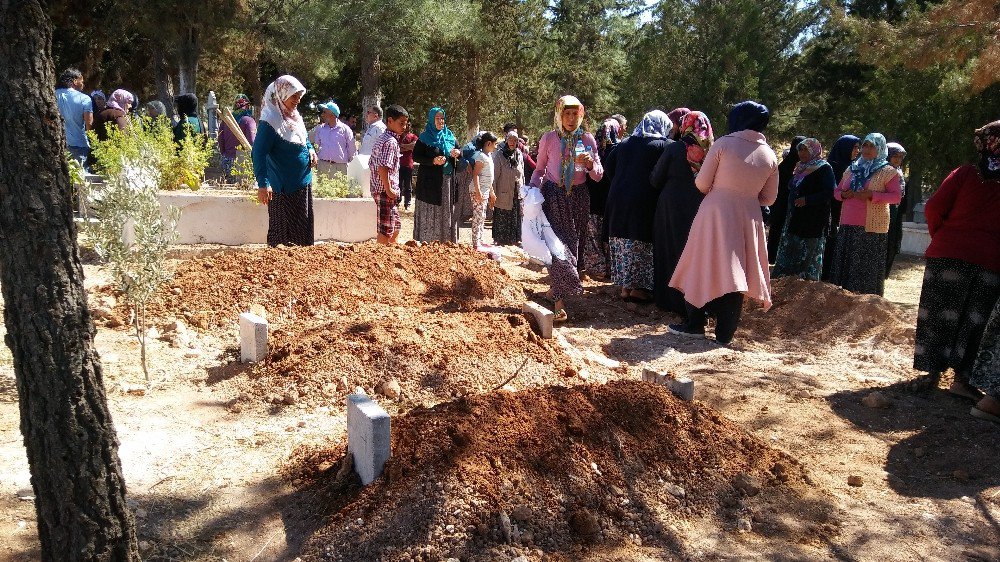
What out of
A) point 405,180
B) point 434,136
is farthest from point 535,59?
point 434,136

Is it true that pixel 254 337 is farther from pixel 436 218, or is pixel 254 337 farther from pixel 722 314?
pixel 436 218

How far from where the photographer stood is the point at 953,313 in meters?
4.57

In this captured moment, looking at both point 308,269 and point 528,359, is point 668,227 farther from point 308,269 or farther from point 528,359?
point 308,269

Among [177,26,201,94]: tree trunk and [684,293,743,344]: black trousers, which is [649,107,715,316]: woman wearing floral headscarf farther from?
[177,26,201,94]: tree trunk

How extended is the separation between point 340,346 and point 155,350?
1330mm

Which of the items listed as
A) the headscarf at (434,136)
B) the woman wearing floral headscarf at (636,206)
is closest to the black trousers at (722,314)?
the woman wearing floral headscarf at (636,206)

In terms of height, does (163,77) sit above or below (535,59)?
below

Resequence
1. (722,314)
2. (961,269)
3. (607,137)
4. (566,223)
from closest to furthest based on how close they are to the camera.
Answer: (961,269), (722,314), (566,223), (607,137)

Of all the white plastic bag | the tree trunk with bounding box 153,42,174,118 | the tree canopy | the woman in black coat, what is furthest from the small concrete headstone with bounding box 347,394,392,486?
the tree trunk with bounding box 153,42,174,118

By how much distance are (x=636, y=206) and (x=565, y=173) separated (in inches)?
26.3

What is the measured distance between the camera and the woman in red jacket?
4348mm

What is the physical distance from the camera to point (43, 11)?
6.71ft

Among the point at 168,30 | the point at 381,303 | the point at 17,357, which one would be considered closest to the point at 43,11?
the point at 17,357

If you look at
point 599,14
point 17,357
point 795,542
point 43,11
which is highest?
point 599,14
